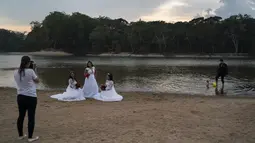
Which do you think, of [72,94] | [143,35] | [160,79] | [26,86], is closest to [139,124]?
[26,86]

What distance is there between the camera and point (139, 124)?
932cm

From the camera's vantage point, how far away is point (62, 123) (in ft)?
31.3

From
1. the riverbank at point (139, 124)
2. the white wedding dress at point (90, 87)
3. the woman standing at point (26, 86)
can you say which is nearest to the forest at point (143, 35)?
the white wedding dress at point (90, 87)

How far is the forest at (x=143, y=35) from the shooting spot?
11244 cm

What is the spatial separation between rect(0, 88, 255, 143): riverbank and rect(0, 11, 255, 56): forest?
338ft

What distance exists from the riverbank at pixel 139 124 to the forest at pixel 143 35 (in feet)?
338

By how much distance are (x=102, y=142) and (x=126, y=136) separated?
790 millimetres

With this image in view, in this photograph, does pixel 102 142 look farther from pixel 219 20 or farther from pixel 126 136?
pixel 219 20

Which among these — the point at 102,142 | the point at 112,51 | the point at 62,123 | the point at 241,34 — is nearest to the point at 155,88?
the point at 62,123

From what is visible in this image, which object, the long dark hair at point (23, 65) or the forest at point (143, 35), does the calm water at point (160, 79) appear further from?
the forest at point (143, 35)

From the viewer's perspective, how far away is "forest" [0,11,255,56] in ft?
369

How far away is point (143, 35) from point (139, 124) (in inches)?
4409

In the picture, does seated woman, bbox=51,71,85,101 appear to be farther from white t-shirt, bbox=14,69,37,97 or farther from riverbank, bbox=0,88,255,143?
white t-shirt, bbox=14,69,37,97

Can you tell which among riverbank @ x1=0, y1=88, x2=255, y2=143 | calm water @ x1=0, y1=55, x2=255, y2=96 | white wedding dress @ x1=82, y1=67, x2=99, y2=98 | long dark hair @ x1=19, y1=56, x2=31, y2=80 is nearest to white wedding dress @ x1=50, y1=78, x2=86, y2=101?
white wedding dress @ x1=82, y1=67, x2=99, y2=98
